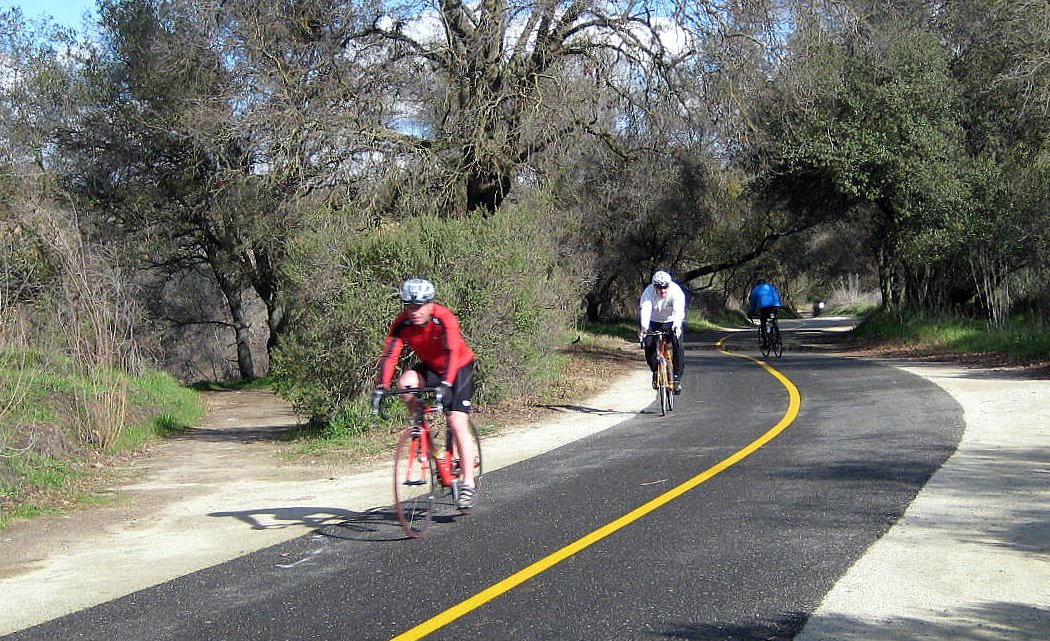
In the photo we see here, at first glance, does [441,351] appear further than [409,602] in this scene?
Yes

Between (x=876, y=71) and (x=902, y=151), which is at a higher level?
(x=876, y=71)

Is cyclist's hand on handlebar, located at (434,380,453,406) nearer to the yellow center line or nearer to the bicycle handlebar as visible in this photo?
the bicycle handlebar

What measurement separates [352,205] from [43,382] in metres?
6.47

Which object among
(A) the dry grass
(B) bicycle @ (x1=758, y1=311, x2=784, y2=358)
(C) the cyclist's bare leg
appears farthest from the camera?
(B) bicycle @ (x1=758, y1=311, x2=784, y2=358)

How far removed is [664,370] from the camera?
47.6 ft

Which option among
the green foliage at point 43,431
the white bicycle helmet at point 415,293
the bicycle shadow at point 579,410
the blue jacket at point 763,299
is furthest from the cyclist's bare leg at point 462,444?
the blue jacket at point 763,299

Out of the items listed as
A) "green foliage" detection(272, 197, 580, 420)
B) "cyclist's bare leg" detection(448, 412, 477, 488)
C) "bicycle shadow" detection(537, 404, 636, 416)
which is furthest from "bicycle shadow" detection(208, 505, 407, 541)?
"bicycle shadow" detection(537, 404, 636, 416)

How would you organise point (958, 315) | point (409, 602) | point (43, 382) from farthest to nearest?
1. point (958, 315)
2. point (43, 382)
3. point (409, 602)

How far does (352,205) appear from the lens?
1820cm

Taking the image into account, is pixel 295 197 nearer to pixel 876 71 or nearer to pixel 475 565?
pixel 475 565

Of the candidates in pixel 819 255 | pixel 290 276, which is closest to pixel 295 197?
pixel 290 276

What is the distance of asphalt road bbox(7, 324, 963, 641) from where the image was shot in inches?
218

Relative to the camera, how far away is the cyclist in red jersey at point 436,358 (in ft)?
25.4

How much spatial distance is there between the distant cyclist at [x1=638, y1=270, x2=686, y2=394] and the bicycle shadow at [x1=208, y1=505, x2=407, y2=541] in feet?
21.9
